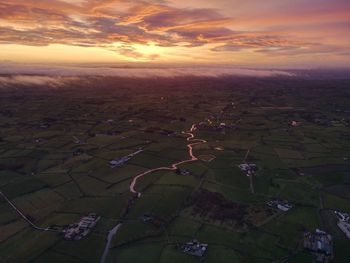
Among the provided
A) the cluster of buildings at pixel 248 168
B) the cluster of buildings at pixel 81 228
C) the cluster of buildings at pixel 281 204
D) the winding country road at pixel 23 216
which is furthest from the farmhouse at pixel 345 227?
the winding country road at pixel 23 216

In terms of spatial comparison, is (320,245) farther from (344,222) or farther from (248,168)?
(248,168)

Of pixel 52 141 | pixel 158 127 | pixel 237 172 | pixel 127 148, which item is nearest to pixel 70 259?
pixel 237 172

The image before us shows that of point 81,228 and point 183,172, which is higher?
point 183,172

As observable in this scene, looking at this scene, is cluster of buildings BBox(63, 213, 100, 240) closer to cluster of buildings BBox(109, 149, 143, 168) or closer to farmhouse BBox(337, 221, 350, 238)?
cluster of buildings BBox(109, 149, 143, 168)

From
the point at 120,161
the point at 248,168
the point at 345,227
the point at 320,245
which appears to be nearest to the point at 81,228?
the point at 120,161

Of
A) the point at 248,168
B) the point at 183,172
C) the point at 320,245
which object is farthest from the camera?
the point at 248,168

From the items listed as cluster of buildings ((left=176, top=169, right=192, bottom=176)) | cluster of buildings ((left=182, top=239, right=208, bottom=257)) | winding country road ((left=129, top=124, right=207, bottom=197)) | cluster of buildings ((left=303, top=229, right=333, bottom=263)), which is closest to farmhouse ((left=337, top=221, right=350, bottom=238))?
cluster of buildings ((left=303, top=229, right=333, bottom=263))

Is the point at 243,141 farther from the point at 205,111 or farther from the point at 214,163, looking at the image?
the point at 205,111

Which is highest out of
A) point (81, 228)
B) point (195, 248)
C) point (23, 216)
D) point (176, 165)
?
point (176, 165)
